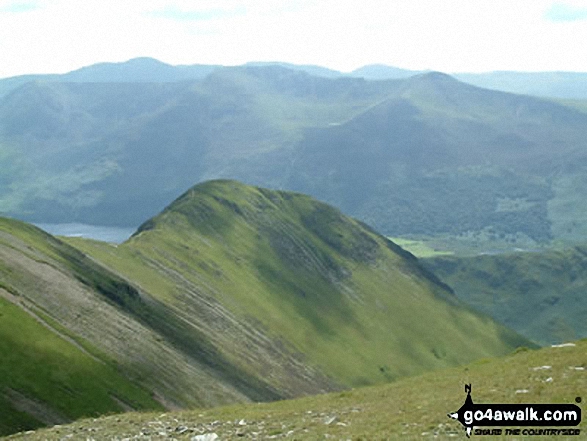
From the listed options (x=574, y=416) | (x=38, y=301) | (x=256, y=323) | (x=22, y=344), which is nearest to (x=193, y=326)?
(x=256, y=323)

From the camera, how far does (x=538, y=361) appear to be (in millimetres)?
47812

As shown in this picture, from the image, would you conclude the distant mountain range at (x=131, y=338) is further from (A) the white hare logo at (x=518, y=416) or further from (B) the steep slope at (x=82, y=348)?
(A) the white hare logo at (x=518, y=416)

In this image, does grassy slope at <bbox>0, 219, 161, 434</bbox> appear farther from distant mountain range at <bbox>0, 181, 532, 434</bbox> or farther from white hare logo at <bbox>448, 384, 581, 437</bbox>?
white hare logo at <bbox>448, 384, 581, 437</bbox>

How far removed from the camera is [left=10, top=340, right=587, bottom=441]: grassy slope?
3455 cm

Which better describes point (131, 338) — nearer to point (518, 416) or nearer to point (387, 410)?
point (387, 410)

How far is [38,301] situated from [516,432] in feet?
282

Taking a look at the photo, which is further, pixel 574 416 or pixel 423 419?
pixel 423 419

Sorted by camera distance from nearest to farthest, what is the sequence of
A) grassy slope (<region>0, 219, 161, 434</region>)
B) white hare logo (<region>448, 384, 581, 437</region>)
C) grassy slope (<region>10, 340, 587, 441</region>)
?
white hare logo (<region>448, 384, 581, 437</region>)
grassy slope (<region>10, 340, 587, 441</region>)
grassy slope (<region>0, 219, 161, 434</region>)

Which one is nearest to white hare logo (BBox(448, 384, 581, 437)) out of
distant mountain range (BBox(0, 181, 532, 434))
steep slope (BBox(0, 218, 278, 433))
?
steep slope (BBox(0, 218, 278, 433))

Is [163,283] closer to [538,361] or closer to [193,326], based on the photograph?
[193,326]

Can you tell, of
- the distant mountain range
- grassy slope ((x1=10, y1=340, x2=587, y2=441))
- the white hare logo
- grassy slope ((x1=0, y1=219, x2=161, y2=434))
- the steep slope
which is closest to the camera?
the white hare logo

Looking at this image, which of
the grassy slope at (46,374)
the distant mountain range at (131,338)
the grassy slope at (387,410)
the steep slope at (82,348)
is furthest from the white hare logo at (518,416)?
the distant mountain range at (131,338)

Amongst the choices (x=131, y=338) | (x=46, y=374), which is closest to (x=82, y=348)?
(x=46, y=374)

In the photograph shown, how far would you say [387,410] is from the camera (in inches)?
1555
